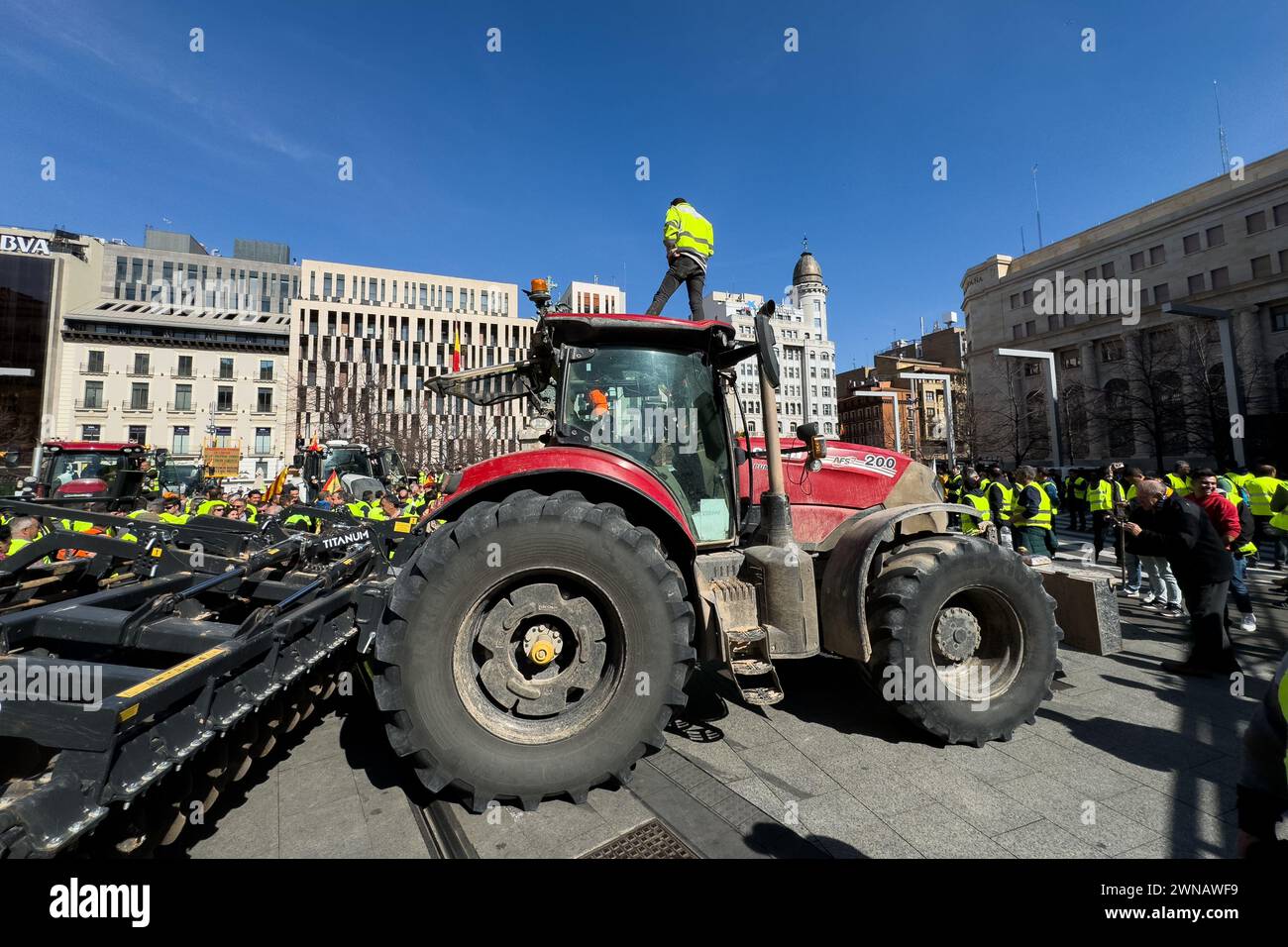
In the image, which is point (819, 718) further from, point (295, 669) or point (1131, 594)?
point (1131, 594)

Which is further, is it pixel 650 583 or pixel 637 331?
pixel 637 331

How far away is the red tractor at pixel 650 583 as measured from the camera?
294 centimetres

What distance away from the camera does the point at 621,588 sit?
3.11 m

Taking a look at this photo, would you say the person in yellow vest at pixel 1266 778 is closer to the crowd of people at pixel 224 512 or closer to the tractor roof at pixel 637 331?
the tractor roof at pixel 637 331

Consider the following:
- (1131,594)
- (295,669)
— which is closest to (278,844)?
(295,669)

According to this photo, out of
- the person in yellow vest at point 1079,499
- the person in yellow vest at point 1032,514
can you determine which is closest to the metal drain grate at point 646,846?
the person in yellow vest at point 1032,514

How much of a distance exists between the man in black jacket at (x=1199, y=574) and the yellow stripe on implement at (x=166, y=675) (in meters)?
7.10

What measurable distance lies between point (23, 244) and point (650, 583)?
248 ft

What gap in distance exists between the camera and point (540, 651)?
3119 mm

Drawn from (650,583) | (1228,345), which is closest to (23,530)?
(650,583)

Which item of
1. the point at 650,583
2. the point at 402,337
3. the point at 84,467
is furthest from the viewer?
Answer: the point at 402,337

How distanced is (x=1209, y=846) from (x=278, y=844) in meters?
4.29

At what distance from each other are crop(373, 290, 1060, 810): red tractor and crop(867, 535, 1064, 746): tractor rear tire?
0.01m

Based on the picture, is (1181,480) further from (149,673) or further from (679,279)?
(149,673)
